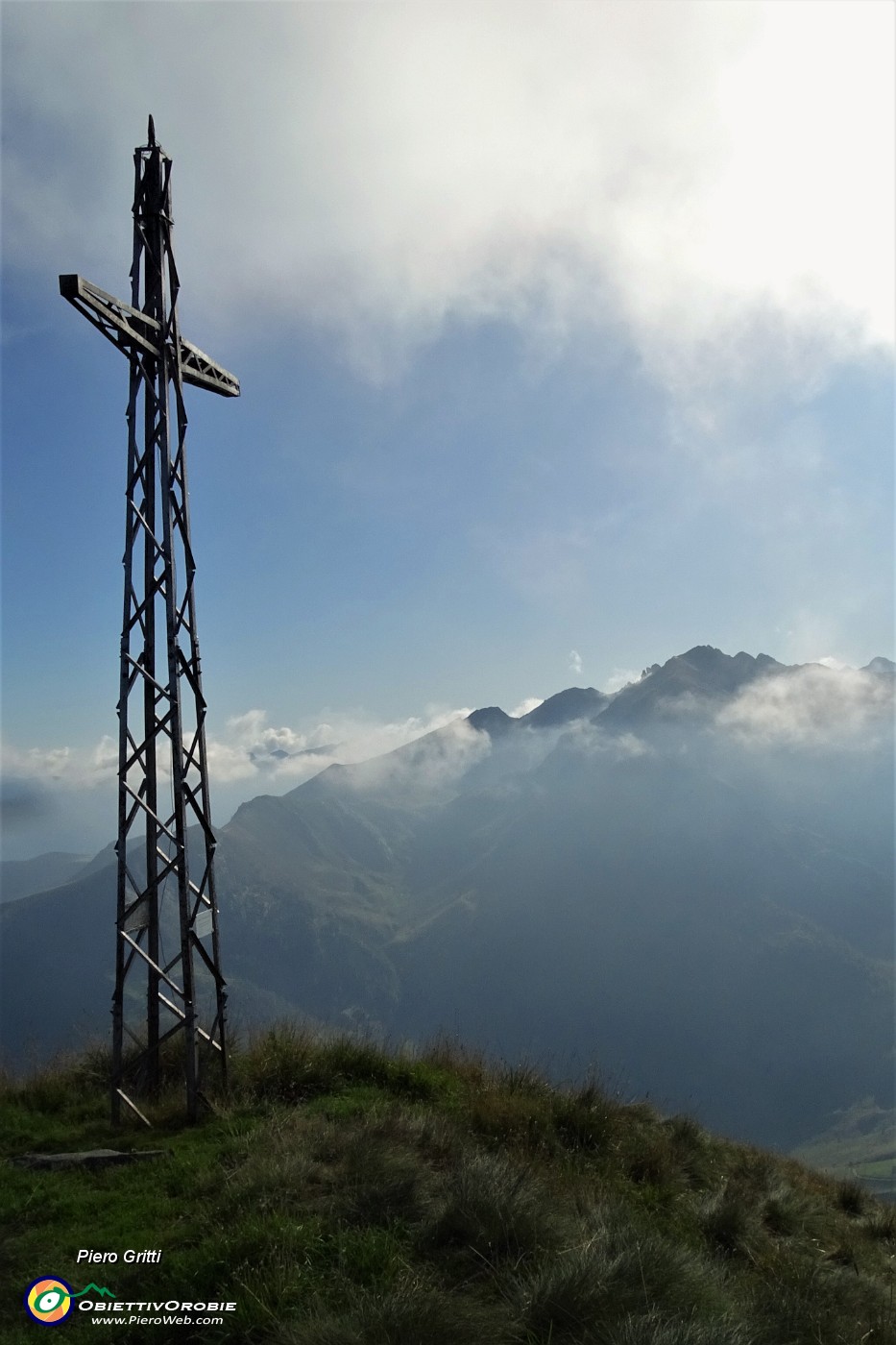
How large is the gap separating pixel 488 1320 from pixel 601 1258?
927 millimetres

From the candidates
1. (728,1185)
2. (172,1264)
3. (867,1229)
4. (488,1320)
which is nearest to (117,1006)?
(172,1264)

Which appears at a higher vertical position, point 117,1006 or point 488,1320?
point 117,1006

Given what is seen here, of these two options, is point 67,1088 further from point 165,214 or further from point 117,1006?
point 165,214

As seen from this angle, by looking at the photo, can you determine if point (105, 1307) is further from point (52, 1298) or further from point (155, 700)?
point (155, 700)

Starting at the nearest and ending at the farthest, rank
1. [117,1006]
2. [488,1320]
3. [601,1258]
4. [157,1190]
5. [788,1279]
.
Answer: [488,1320]
[601,1258]
[788,1279]
[157,1190]
[117,1006]

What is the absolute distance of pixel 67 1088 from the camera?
10.3m

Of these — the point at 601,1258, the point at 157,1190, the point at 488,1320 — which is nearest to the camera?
the point at 488,1320

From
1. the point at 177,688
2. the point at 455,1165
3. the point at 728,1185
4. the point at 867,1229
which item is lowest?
the point at 867,1229

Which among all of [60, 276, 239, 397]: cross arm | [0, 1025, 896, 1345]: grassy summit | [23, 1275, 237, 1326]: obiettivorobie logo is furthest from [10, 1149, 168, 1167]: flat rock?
[60, 276, 239, 397]: cross arm

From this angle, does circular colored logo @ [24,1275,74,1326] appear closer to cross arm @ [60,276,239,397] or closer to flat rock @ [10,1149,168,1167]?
flat rock @ [10,1149,168,1167]

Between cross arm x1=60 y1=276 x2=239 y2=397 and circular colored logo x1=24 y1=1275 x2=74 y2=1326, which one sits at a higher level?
cross arm x1=60 y1=276 x2=239 y2=397

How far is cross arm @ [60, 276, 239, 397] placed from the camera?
908cm

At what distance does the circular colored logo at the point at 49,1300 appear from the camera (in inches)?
204

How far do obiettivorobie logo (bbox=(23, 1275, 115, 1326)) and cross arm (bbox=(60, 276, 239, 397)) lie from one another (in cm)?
957
